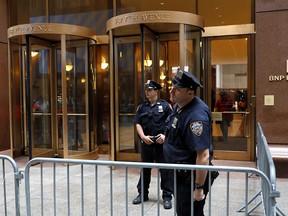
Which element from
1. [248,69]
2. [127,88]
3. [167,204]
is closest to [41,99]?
[127,88]

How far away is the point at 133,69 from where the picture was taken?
7.52 metres

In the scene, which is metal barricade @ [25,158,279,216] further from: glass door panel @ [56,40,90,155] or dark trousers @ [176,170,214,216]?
glass door panel @ [56,40,90,155]

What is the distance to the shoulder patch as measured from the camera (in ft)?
9.18

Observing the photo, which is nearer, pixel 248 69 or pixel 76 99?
pixel 248 69

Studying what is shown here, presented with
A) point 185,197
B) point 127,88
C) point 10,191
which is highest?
point 127,88

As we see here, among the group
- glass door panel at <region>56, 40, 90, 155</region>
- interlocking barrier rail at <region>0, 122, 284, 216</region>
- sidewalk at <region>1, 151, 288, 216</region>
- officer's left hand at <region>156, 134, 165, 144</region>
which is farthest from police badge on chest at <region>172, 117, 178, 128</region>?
glass door panel at <region>56, 40, 90, 155</region>

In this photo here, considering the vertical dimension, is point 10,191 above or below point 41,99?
below

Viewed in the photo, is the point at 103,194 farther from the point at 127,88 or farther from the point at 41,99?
the point at 41,99

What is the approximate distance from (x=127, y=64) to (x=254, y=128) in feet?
10.7

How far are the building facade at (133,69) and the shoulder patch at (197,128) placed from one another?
367 cm

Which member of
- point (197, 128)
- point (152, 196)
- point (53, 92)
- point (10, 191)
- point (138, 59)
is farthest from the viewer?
point (53, 92)

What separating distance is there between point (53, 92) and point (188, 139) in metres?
6.05

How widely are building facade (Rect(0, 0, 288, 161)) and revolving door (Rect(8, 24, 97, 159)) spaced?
0.08 ft

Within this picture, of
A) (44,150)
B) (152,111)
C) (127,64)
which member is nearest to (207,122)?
(152,111)
